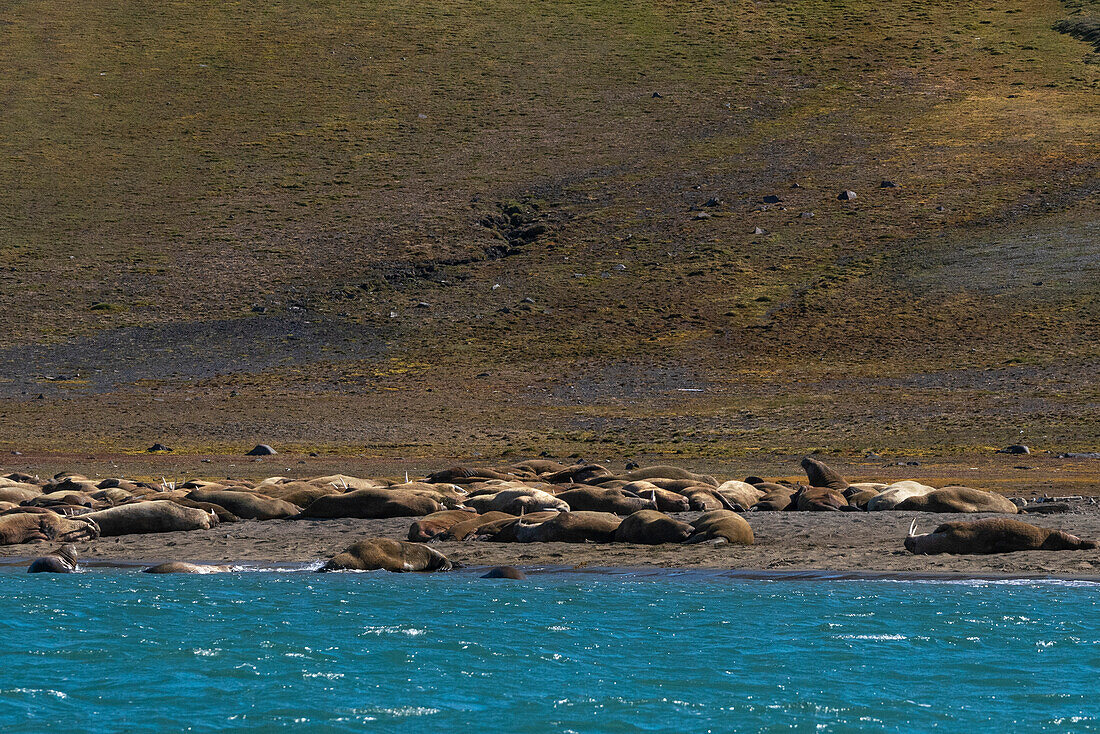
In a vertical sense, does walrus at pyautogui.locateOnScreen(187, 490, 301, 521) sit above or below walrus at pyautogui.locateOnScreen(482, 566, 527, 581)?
below

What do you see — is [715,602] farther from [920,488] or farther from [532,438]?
[532,438]

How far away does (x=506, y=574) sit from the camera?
15938mm

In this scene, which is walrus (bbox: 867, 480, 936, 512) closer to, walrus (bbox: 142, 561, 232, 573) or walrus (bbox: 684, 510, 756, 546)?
walrus (bbox: 684, 510, 756, 546)

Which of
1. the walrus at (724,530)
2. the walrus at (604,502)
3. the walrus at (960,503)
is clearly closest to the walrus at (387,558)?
the walrus at (724,530)

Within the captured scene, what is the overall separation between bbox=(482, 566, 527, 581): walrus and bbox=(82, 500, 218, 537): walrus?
19.6ft

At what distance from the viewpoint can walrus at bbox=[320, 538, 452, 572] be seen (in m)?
16.7

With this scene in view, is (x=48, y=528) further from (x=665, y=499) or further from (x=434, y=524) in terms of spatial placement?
(x=665, y=499)

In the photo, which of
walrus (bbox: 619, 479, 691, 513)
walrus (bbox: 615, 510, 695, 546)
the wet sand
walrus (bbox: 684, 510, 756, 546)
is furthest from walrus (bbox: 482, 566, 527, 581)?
walrus (bbox: 619, 479, 691, 513)

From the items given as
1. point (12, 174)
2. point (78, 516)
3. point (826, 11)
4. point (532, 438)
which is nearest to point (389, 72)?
point (12, 174)

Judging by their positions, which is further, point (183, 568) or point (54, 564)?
point (54, 564)

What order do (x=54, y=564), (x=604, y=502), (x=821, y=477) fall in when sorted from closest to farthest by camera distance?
(x=54, y=564) < (x=604, y=502) < (x=821, y=477)

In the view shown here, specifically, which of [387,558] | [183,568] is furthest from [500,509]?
[183,568]

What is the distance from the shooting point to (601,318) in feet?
172

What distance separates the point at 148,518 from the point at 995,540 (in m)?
11.9
